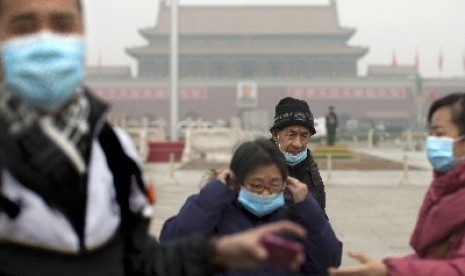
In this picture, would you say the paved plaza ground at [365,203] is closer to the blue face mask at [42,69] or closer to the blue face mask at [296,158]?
the blue face mask at [296,158]

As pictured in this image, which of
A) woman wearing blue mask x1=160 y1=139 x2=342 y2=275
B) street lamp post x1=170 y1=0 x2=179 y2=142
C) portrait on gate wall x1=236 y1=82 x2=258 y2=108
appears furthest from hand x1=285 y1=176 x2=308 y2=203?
portrait on gate wall x1=236 y1=82 x2=258 y2=108

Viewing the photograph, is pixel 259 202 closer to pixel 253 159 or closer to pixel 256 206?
pixel 256 206

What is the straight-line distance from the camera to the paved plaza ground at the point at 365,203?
7691 millimetres

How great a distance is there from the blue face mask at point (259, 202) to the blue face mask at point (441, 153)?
0.43 meters

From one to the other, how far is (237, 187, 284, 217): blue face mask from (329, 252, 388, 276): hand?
0.49m

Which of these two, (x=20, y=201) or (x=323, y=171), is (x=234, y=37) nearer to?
(x=323, y=171)

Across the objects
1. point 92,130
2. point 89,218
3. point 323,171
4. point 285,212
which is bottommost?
point 323,171

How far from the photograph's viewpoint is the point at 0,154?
118cm

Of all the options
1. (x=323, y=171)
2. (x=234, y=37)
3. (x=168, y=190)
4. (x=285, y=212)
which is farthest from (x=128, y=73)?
(x=285, y=212)

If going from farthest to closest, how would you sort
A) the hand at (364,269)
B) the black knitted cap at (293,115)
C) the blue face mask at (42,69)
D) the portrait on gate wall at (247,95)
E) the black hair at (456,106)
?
the portrait on gate wall at (247,95)
the black knitted cap at (293,115)
the black hair at (456,106)
the hand at (364,269)
the blue face mask at (42,69)

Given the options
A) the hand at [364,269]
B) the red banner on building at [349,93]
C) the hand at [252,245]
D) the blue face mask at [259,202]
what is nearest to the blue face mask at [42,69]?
the hand at [252,245]

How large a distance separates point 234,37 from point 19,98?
187 ft

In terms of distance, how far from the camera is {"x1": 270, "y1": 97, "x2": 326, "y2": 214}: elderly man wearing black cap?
11.0 feet

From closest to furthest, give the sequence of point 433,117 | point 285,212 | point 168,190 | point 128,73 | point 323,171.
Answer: point 433,117
point 285,212
point 168,190
point 323,171
point 128,73
